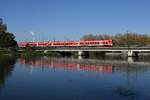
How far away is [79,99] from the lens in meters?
21.4

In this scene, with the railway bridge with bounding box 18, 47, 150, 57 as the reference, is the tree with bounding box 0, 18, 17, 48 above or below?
above

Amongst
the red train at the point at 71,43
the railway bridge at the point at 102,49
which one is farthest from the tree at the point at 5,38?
the railway bridge at the point at 102,49

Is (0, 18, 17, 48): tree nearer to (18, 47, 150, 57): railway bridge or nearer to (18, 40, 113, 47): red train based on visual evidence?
(18, 40, 113, 47): red train

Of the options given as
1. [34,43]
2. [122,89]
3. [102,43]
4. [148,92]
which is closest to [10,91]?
[122,89]

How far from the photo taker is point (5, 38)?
10862 cm

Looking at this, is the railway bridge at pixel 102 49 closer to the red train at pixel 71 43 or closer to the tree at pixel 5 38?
the red train at pixel 71 43

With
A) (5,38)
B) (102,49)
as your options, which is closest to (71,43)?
(102,49)

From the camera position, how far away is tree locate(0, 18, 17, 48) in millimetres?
108387

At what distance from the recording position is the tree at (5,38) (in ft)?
356

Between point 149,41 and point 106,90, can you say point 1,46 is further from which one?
point 106,90

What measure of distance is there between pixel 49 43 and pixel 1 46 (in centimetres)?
1862

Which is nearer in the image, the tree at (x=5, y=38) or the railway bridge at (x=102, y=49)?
the railway bridge at (x=102, y=49)

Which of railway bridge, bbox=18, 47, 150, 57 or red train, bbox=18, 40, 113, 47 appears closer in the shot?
railway bridge, bbox=18, 47, 150, 57

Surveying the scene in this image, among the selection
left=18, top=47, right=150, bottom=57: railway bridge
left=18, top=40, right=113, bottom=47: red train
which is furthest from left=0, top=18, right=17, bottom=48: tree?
left=18, top=47, right=150, bottom=57: railway bridge
